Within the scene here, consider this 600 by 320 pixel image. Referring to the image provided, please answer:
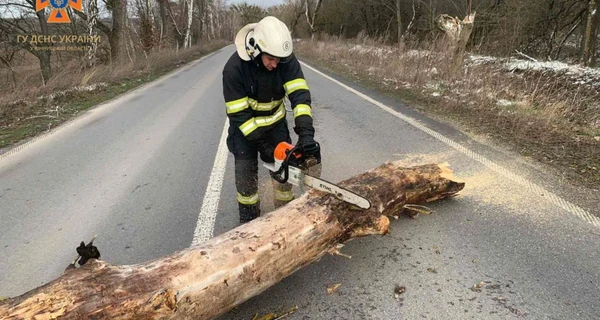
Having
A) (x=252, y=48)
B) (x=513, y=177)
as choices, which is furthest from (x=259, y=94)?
(x=513, y=177)

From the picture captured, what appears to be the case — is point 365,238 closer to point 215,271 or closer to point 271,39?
point 215,271

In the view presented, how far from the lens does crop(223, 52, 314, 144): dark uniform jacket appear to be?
8.91ft

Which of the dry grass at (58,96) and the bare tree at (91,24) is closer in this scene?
the dry grass at (58,96)

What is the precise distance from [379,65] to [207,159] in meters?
8.88

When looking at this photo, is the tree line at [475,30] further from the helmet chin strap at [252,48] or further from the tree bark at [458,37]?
the helmet chin strap at [252,48]

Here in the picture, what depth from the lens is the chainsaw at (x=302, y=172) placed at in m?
2.45

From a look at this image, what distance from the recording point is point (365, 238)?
112 inches

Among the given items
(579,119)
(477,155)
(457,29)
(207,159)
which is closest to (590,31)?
(457,29)

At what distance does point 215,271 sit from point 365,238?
134 centimetres

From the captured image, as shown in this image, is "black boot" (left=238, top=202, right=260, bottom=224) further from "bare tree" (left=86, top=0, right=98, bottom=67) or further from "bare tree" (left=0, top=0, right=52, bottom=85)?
"bare tree" (left=0, top=0, right=52, bottom=85)

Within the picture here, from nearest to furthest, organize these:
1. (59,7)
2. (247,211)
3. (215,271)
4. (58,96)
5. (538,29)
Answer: (215,271)
(247,211)
(58,96)
(538,29)
(59,7)

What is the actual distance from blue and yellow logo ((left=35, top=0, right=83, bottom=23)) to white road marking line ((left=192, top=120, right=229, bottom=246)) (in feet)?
45.6

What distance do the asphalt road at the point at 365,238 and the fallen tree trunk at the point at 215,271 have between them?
0.25m

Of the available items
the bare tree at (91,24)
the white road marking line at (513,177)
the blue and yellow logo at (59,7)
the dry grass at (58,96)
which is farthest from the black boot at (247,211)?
the blue and yellow logo at (59,7)
